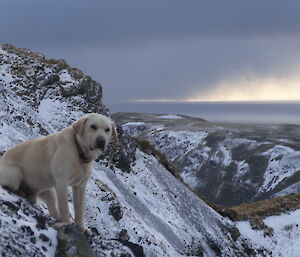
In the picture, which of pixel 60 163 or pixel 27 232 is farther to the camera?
pixel 60 163

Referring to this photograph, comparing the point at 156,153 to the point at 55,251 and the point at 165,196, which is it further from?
the point at 55,251

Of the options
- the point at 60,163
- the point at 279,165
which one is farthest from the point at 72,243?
the point at 279,165

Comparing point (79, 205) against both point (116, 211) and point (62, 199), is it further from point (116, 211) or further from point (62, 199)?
point (116, 211)

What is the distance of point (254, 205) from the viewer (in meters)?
44.1

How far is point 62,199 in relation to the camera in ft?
31.1

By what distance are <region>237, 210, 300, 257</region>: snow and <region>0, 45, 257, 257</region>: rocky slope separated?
1.62m

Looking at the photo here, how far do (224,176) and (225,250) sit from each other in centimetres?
9062

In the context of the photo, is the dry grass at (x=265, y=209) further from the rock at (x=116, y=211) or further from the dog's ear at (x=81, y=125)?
→ the dog's ear at (x=81, y=125)

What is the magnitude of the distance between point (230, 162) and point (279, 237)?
91.5 metres

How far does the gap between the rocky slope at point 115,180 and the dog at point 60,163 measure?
923 cm

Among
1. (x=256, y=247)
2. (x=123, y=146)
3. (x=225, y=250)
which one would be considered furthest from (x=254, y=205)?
(x=123, y=146)

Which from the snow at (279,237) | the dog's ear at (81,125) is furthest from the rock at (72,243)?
the snow at (279,237)

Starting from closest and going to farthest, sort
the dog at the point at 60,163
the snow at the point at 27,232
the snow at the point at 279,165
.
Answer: the snow at the point at 27,232
the dog at the point at 60,163
the snow at the point at 279,165

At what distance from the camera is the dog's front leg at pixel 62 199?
9.38 meters
